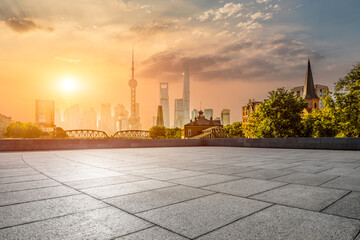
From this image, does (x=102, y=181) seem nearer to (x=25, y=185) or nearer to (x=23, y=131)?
(x=25, y=185)

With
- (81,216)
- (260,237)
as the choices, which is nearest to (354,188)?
(260,237)

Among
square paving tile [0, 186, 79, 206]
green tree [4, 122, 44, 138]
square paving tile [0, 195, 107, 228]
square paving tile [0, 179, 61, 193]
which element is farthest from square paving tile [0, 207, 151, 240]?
green tree [4, 122, 44, 138]

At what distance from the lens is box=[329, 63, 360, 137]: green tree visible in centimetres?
3303

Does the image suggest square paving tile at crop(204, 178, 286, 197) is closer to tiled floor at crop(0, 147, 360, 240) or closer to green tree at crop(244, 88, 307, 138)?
tiled floor at crop(0, 147, 360, 240)

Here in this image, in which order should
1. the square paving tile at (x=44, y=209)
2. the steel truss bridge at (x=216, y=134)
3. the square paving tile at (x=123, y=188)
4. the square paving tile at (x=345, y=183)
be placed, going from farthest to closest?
1. the steel truss bridge at (x=216, y=134)
2. the square paving tile at (x=345, y=183)
3. the square paving tile at (x=123, y=188)
4. the square paving tile at (x=44, y=209)

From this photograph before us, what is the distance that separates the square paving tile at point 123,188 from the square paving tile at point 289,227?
2.37m

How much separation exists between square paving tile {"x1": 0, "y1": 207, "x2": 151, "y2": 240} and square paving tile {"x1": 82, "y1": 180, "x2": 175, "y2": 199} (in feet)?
3.71

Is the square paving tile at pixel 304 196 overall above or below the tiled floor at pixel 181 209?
below

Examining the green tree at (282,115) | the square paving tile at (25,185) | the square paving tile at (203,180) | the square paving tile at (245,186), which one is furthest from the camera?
the green tree at (282,115)

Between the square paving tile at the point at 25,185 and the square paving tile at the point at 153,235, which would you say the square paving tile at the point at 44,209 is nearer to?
the square paving tile at the point at 153,235

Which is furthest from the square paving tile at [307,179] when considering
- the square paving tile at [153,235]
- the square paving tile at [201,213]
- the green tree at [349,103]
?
the green tree at [349,103]

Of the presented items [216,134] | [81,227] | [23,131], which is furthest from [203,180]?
[23,131]

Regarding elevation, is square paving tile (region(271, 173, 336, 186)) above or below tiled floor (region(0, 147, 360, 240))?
below

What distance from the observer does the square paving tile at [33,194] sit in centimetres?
422
